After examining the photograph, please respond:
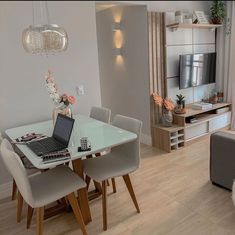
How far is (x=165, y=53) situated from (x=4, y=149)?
2.62 meters

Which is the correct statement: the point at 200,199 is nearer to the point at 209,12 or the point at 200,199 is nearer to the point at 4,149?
the point at 4,149

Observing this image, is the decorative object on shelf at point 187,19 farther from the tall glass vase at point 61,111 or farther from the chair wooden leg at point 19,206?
the chair wooden leg at point 19,206

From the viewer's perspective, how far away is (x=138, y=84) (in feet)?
12.6

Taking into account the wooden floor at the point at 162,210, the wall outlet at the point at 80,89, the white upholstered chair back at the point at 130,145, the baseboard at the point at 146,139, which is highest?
the wall outlet at the point at 80,89

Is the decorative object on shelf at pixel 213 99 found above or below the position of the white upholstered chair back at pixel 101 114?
below

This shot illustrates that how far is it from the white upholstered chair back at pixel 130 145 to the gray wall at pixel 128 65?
140cm

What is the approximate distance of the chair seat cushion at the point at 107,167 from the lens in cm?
208

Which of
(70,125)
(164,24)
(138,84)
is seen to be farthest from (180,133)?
(70,125)

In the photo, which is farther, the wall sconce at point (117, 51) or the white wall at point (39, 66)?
the wall sconce at point (117, 51)

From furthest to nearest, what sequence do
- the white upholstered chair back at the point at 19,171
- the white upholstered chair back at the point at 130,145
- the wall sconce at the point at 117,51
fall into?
the wall sconce at the point at 117,51 < the white upholstered chair back at the point at 130,145 < the white upholstered chair back at the point at 19,171

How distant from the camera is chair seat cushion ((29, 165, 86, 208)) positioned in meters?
1.79

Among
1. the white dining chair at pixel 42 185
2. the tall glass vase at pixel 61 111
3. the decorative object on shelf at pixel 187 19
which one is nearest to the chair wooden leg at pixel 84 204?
the white dining chair at pixel 42 185

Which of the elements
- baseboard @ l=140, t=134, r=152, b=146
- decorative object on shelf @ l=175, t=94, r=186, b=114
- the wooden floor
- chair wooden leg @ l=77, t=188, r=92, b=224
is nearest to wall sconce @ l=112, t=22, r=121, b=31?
decorative object on shelf @ l=175, t=94, r=186, b=114

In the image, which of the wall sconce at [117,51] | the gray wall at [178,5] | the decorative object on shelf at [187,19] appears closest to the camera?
the gray wall at [178,5]
